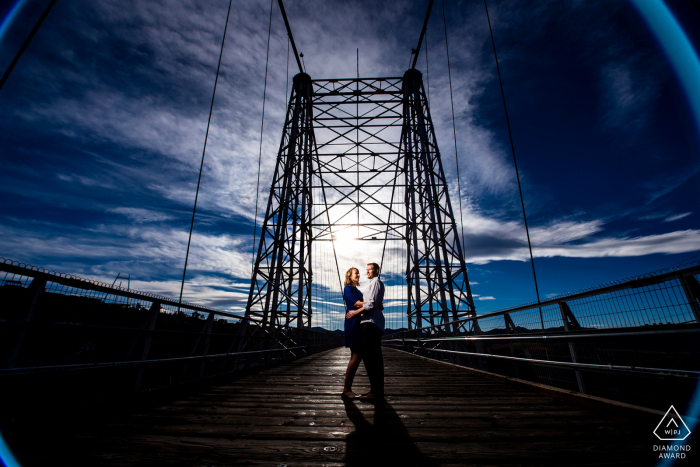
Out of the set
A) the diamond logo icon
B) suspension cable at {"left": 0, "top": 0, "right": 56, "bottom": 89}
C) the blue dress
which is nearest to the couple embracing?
the blue dress

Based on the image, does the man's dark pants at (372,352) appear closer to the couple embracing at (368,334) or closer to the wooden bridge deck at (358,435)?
the couple embracing at (368,334)

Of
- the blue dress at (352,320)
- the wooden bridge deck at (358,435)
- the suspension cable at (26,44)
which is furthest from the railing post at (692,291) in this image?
the suspension cable at (26,44)

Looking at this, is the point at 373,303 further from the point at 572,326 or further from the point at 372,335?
the point at 572,326

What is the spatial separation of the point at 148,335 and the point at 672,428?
4.63 metres

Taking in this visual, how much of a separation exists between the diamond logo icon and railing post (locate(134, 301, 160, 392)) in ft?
14.5

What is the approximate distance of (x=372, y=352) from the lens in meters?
3.13

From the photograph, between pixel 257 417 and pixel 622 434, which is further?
pixel 257 417

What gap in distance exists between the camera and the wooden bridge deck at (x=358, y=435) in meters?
1.69

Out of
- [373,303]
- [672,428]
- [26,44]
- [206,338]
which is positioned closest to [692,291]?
[672,428]

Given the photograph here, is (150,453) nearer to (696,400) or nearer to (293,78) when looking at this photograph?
(696,400)

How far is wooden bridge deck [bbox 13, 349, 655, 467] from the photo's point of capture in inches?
66.4

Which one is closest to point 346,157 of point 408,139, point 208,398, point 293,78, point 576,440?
point 408,139

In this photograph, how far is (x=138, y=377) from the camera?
291cm

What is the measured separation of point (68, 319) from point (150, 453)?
218cm
